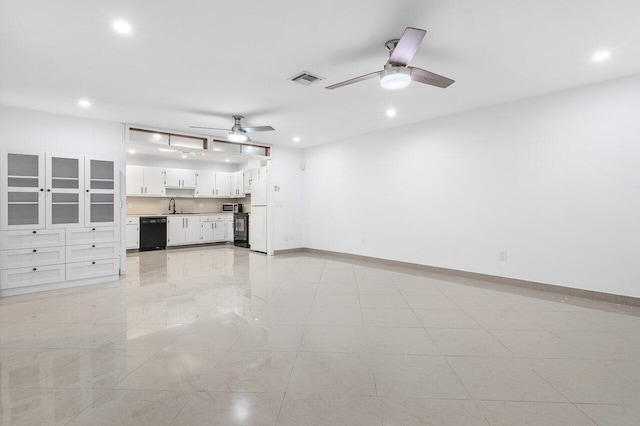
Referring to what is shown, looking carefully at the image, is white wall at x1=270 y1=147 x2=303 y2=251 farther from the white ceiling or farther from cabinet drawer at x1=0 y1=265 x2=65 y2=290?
cabinet drawer at x1=0 y1=265 x2=65 y2=290

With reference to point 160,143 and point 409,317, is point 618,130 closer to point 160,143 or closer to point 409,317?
point 409,317

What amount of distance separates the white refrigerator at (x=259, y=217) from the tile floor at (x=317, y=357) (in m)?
3.28

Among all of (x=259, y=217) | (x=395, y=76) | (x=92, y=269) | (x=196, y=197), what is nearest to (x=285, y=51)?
(x=395, y=76)

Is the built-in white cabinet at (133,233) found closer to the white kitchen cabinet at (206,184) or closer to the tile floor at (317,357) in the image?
the white kitchen cabinet at (206,184)

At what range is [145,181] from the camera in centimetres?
798

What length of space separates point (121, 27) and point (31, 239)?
3470 millimetres

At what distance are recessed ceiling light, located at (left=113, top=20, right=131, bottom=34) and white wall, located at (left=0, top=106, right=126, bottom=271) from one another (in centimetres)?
288

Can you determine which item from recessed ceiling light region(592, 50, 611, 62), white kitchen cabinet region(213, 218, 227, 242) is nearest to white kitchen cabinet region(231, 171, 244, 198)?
white kitchen cabinet region(213, 218, 227, 242)

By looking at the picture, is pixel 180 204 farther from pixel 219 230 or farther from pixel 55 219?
pixel 55 219

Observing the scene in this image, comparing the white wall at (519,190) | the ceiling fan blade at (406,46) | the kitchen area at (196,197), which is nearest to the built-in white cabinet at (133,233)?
the kitchen area at (196,197)

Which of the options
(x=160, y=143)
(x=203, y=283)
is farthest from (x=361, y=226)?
(x=160, y=143)

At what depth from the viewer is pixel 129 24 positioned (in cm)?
247

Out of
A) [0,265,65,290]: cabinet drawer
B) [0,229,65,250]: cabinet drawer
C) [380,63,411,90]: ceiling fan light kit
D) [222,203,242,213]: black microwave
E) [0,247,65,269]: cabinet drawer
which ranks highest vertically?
[380,63,411,90]: ceiling fan light kit

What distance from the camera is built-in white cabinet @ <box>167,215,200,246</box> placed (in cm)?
816
